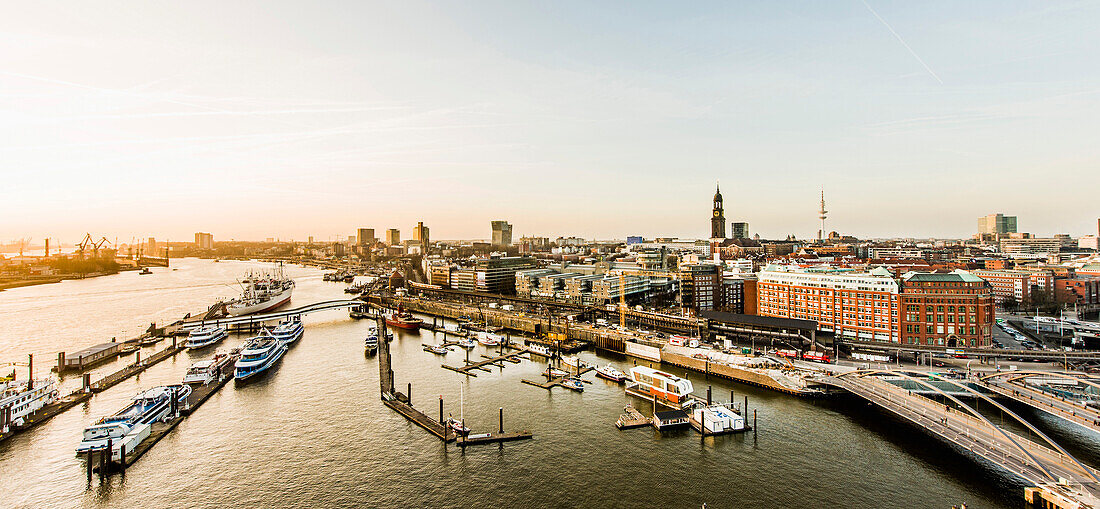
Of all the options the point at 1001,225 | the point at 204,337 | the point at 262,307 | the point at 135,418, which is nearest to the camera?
the point at 135,418

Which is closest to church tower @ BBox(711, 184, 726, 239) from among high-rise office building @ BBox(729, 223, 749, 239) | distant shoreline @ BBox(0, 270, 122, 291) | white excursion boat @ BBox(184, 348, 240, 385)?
high-rise office building @ BBox(729, 223, 749, 239)

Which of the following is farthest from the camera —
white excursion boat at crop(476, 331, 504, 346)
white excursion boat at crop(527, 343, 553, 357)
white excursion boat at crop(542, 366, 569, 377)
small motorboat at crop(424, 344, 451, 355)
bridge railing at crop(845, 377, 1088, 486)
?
white excursion boat at crop(476, 331, 504, 346)

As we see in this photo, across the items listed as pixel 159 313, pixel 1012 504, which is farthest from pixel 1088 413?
pixel 159 313

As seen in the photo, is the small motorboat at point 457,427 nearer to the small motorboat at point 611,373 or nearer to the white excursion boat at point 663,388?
the white excursion boat at point 663,388

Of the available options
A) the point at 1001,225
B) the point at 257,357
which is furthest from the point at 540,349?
the point at 1001,225

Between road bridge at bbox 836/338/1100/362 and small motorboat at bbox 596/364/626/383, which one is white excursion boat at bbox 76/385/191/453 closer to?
small motorboat at bbox 596/364/626/383

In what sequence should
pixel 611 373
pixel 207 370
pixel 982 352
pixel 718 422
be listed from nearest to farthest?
pixel 718 422
pixel 207 370
pixel 611 373
pixel 982 352

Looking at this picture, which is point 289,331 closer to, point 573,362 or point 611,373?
point 573,362

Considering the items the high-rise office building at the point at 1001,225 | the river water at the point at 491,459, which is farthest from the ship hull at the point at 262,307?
the high-rise office building at the point at 1001,225
